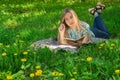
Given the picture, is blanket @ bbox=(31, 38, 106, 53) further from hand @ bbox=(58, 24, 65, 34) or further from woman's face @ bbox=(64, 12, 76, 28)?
woman's face @ bbox=(64, 12, 76, 28)

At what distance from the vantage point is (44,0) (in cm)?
1792

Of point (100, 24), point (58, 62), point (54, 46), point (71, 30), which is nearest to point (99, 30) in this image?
point (100, 24)

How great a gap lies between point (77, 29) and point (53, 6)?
784 centimetres

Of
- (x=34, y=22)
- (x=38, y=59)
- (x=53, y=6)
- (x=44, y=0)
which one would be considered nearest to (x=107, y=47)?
(x=38, y=59)

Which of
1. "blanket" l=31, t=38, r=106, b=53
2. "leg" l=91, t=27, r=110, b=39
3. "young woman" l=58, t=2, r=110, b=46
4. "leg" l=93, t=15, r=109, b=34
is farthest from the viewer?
"leg" l=93, t=15, r=109, b=34

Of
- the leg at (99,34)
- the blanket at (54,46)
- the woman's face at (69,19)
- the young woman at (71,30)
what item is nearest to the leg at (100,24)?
the leg at (99,34)

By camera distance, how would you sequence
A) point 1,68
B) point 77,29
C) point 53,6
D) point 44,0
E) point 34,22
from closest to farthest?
point 1,68
point 77,29
point 34,22
point 53,6
point 44,0

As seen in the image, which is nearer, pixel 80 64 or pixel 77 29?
pixel 80 64

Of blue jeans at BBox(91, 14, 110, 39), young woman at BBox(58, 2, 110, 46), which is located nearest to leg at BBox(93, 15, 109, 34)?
blue jeans at BBox(91, 14, 110, 39)

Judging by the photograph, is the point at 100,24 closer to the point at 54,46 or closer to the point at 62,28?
the point at 62,28

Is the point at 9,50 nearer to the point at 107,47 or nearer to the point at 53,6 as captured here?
the point at 107,47

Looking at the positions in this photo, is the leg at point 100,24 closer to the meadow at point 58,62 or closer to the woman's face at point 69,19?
the meadow at point 58,62

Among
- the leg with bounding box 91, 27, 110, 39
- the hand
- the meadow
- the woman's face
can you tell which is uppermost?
the woman's face

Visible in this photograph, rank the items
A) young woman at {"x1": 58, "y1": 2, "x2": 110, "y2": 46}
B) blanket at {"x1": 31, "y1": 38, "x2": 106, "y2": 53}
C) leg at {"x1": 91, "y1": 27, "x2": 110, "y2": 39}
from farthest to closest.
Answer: leg at {"x1": 91, "y1": 27, "x2": 110, "y2": 39} → young woman at {"x1": 58, "y1": 2, "x2": 110, "y2": 46} → blanket at {"x1": 31, "y1": 38, "x2": 106, "y2": 53}
